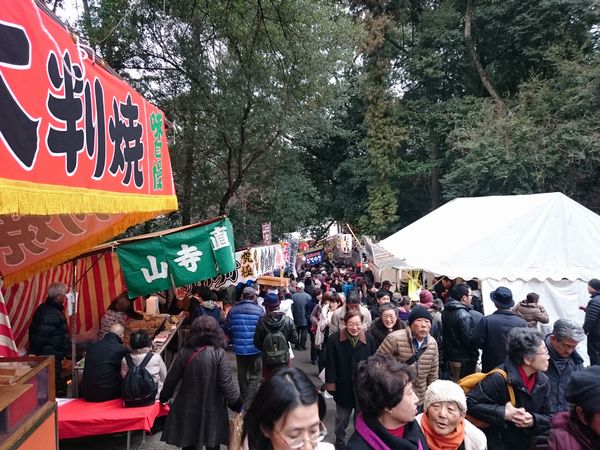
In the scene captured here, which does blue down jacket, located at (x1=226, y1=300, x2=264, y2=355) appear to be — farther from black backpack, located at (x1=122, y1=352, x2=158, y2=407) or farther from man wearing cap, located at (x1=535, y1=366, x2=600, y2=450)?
man wearing cap, located at (x1=535, y1=366, x2=600, y2=450)

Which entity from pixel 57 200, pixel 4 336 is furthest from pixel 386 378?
pixel 4 336

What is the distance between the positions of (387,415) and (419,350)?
2.29 metres

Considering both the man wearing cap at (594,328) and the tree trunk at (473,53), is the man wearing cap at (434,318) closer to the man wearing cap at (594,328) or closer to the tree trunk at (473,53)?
the man wearing cap at (594,328)

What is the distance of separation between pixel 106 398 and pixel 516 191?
52.1 feet

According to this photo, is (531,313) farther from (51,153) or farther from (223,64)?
(223,64)

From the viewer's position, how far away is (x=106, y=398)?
5371mm

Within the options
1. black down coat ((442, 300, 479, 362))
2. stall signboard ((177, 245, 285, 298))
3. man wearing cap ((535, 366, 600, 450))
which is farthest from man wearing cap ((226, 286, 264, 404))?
man wearing cap ((535, 366, 600, 450))

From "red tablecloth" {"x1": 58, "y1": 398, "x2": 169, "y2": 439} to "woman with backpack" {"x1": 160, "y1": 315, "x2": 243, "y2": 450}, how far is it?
2.99ft

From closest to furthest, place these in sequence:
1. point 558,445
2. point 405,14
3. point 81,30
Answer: point 558,445, point 81,30, point 405,14

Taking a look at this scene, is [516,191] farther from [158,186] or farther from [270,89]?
[158,186]

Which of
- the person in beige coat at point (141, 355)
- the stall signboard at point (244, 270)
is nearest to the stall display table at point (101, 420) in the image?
the person in beige coat at point (141, 355)

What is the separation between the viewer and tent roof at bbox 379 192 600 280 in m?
9.00

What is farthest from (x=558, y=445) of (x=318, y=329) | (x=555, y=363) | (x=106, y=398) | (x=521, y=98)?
(x=521, y=98)

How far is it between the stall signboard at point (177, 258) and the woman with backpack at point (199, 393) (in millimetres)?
2741
